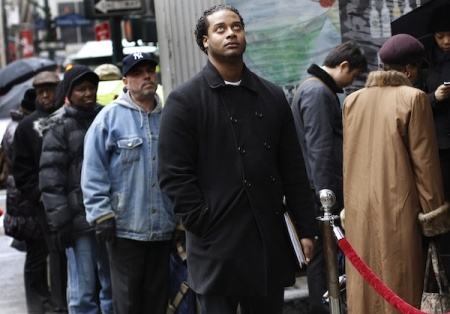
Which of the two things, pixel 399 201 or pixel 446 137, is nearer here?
pixel 399 201

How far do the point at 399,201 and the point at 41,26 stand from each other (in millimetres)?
51432

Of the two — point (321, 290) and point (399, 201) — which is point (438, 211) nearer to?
point (399, 201)

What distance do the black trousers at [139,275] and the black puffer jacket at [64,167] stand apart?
0.65 meters

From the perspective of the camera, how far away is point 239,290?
5.74 m

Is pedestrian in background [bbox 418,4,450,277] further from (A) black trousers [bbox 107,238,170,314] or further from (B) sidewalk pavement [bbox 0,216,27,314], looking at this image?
(B) sidewalk pavement [bbox 0,216,27,314]

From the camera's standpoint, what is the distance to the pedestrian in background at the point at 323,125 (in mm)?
7824

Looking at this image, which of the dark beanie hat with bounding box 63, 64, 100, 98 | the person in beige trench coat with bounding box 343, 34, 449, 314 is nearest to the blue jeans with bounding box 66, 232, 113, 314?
the dark beanie hat with bounding box 63, 64, 100, 98

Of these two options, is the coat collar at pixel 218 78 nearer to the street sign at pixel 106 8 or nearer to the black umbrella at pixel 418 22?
the black umbrella at pixel 418 22

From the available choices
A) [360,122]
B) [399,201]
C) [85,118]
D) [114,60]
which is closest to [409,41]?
[360,122]

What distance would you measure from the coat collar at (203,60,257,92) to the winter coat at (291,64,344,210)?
1.93m

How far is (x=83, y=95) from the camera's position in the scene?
8250mm

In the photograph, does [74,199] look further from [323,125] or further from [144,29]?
[144,29]

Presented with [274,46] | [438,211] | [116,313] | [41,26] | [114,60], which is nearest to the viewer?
[438,211]

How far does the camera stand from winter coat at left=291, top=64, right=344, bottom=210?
25.6 ft
